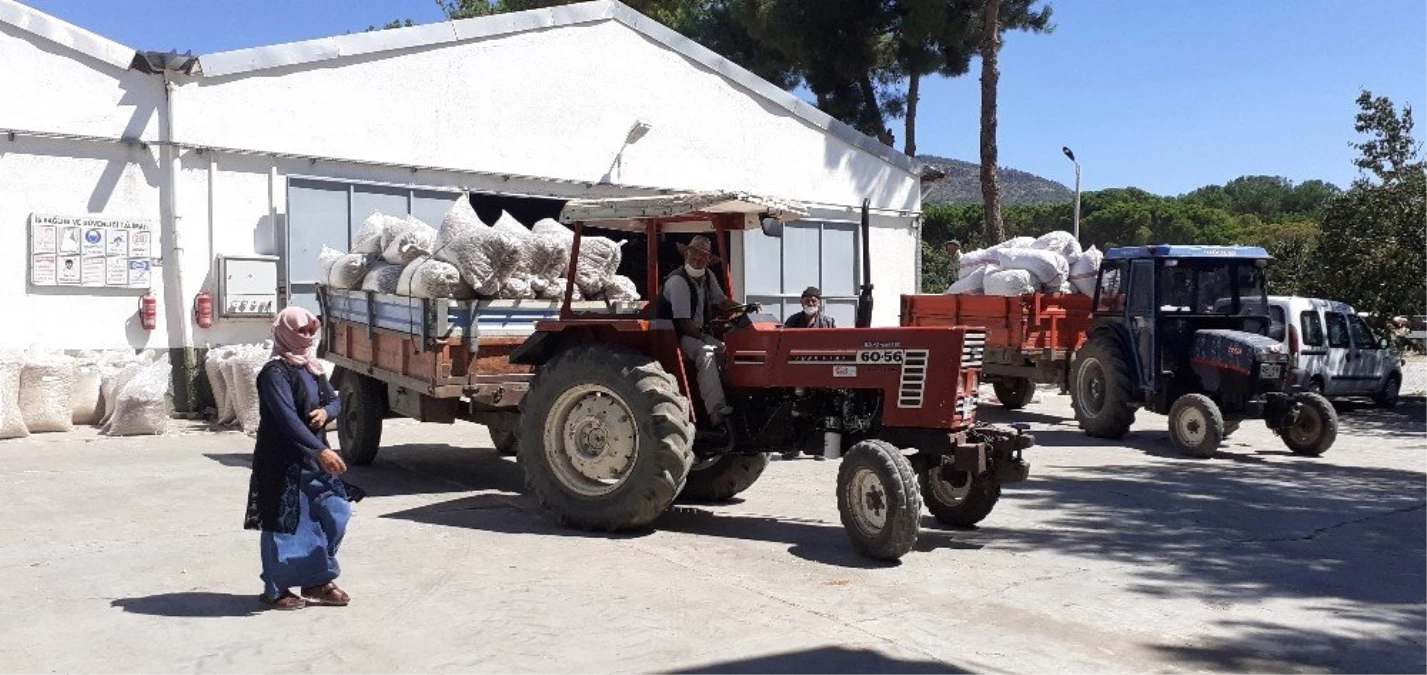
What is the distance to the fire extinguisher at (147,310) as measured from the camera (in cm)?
1301

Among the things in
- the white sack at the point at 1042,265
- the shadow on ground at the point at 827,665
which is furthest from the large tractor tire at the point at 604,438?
the white sack at the point at 1042,265

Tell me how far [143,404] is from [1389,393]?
16.3 metres

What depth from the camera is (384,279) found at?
10.3m

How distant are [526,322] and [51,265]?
6038 millimetres

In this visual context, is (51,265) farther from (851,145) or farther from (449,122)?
(851,145)

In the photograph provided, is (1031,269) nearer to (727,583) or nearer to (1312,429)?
(1312,429)

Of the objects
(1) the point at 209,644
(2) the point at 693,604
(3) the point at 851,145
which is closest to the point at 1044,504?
(2) the point at 693,604

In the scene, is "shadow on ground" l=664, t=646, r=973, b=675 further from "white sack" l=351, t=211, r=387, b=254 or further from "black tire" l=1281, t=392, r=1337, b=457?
"black tire" l=1281, t=392, r=1337, b=457

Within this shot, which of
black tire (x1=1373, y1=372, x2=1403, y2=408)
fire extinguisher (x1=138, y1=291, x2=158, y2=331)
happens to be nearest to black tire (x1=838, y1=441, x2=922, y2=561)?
fire extinguisher (x1=138, y1=291, x2=158, y2=331)

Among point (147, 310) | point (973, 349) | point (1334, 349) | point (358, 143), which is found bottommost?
point (1334, 349)

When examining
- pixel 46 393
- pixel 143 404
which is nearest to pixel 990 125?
pixel 143 404

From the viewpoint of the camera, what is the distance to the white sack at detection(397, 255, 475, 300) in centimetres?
912

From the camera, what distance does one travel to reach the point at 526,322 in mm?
9438

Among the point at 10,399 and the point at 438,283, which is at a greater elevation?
the point at 438,283
